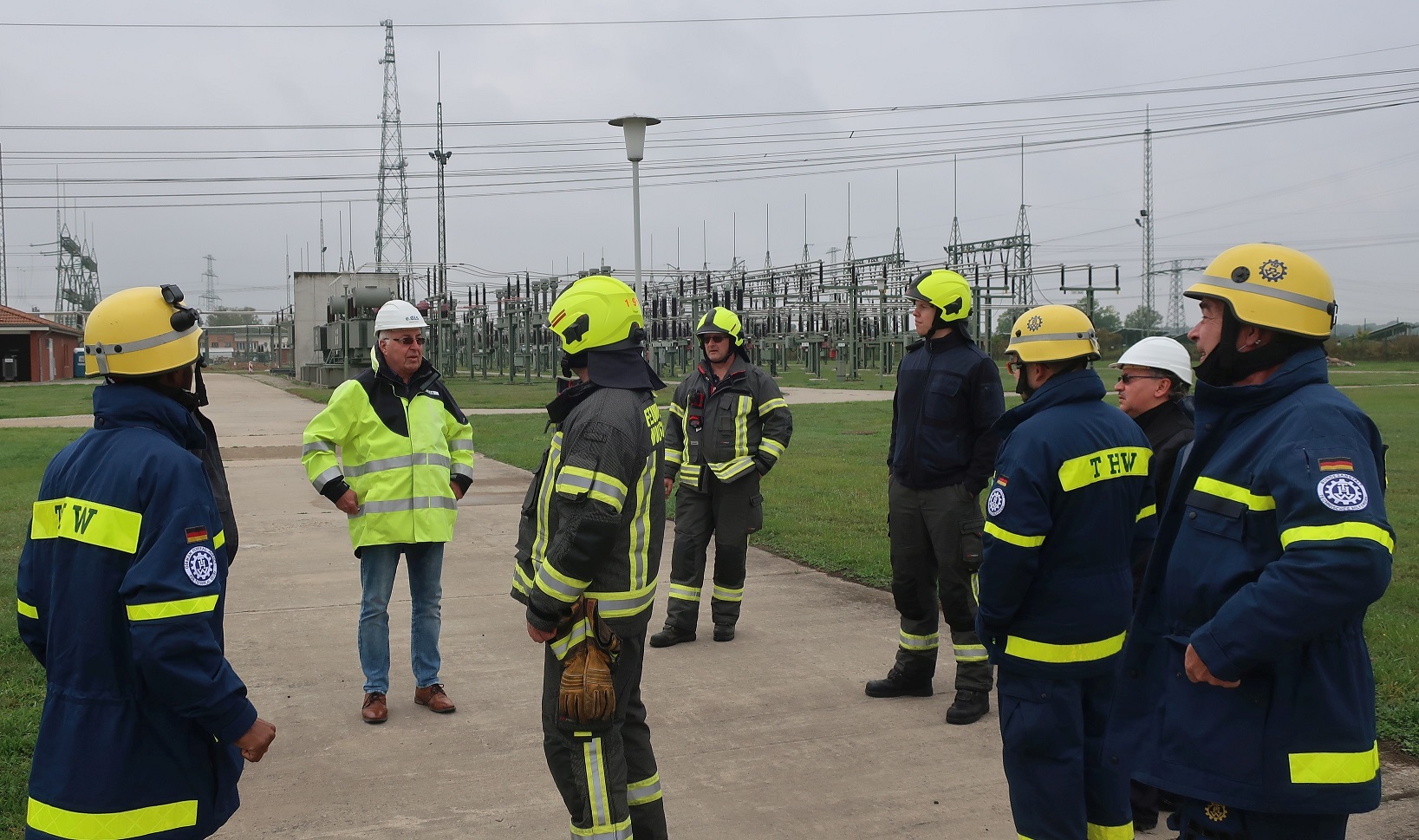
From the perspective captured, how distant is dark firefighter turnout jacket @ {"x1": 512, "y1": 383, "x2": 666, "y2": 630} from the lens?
11.8 ft

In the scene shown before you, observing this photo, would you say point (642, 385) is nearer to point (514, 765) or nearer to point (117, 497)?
point (117, 497)

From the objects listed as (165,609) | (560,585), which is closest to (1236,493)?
(560,585)

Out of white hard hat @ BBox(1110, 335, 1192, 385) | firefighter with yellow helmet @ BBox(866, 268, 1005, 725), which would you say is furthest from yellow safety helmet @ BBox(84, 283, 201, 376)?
white hard hat @ BBox(1110, 335, 1192, 385)

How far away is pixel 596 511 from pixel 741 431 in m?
3.67

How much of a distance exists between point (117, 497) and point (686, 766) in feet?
9.61

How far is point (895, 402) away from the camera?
244 inches

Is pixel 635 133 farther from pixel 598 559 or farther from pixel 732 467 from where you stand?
pixel 598 559

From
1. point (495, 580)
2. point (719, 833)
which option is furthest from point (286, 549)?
point (719, 833)

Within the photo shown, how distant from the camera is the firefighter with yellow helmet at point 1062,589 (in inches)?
143

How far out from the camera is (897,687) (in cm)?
598

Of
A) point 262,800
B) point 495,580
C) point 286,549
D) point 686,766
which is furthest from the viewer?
point 286,549

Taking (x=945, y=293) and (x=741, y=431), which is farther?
(x=741, y=431)

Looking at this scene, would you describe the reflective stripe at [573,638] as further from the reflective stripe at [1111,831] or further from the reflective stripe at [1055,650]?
the reflective stripe at [1111,831]

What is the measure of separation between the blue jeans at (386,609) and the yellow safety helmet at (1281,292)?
4161 millimetres
